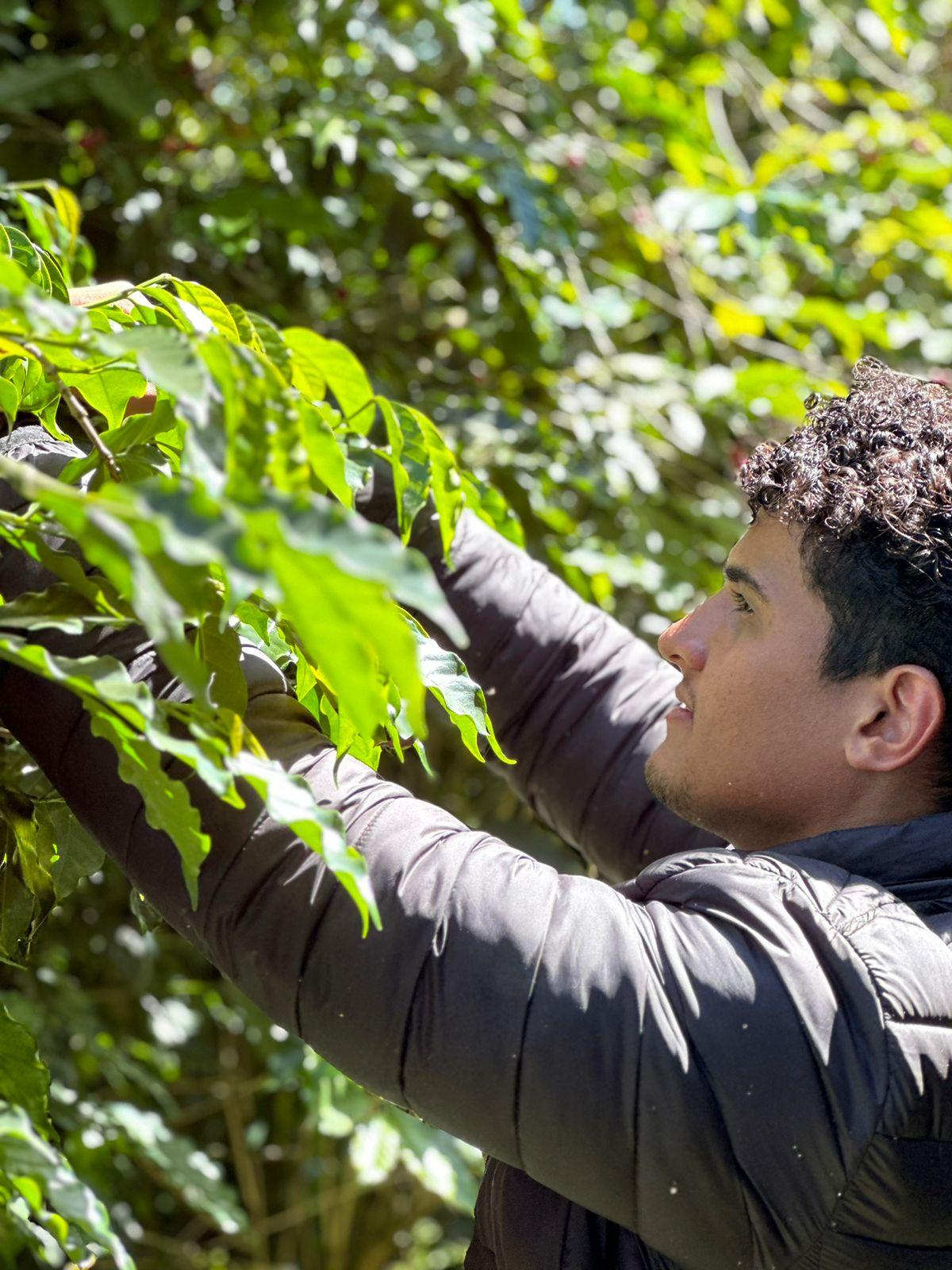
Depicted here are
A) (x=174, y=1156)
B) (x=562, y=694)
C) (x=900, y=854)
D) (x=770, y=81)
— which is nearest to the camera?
(x=900, y=854)

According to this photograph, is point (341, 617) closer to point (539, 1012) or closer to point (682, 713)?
point (539, 1012)

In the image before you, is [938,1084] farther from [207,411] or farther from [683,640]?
[207,411]

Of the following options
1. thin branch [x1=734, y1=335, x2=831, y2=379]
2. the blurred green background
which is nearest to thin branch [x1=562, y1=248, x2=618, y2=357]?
the blurred green background

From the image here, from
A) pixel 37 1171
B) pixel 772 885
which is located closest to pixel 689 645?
pixel 772 885

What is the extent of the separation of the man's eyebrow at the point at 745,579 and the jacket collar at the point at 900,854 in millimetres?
219

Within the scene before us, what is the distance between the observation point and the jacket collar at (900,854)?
100cm

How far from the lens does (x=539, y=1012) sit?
0.86 m

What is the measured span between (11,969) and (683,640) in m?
1.18

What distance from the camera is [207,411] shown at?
60cm

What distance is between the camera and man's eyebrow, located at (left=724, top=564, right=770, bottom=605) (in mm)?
1144

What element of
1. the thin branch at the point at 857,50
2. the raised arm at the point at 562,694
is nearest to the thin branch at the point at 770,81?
the thin branch at the point at 857,50

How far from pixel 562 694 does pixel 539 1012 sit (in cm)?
62

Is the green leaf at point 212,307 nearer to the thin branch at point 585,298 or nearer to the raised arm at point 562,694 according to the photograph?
the raised arm at point 562,694

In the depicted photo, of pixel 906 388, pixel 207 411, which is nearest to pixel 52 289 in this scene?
pixel 207 411
